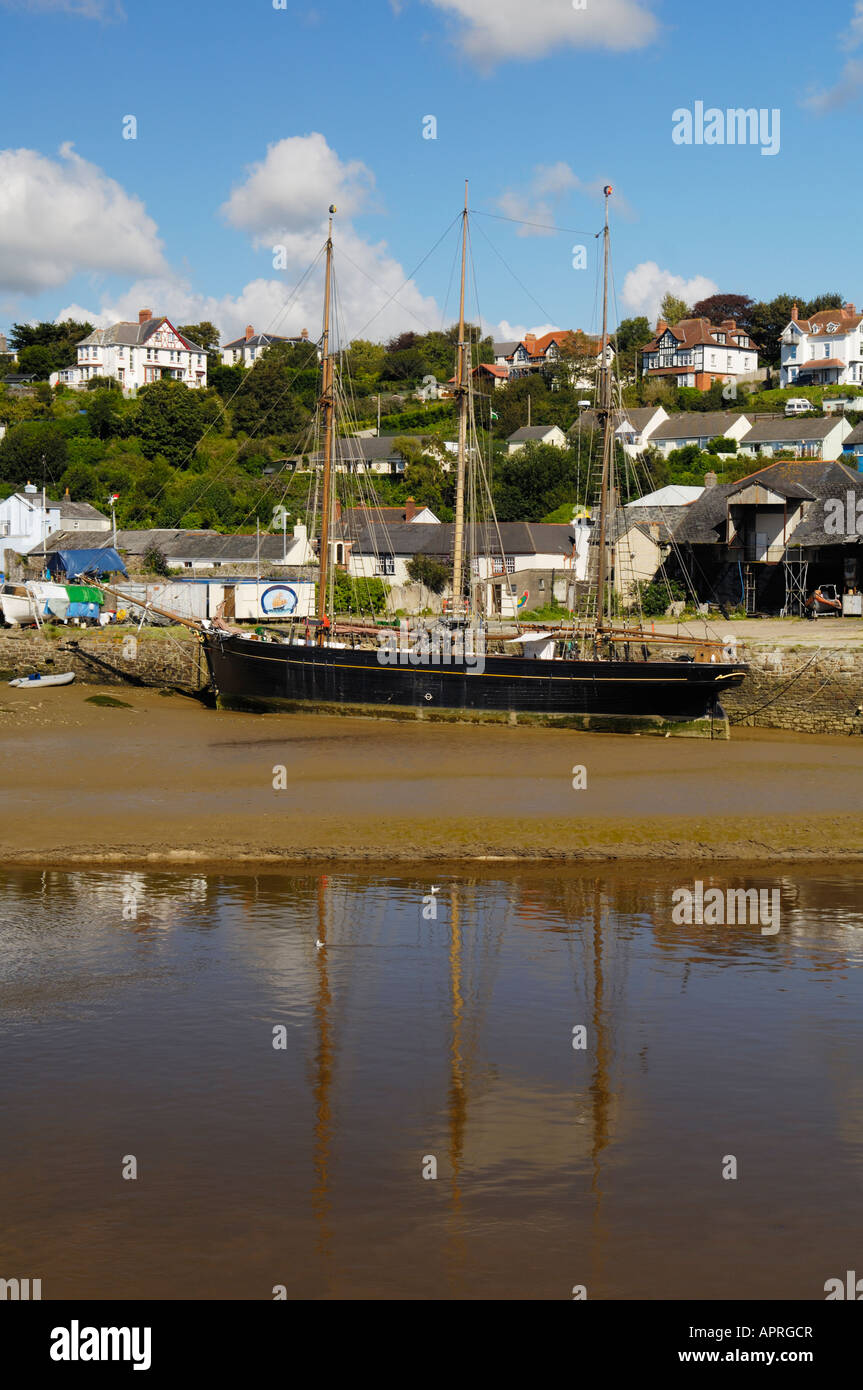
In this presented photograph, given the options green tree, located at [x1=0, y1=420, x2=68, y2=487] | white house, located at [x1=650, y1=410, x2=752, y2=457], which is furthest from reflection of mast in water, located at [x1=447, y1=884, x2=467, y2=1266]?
white house, located at [x1=650, y1=410, x2=752, y2=457]

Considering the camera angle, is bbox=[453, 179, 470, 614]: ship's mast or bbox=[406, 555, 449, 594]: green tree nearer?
bbox=[453, 179, 470, 614]: ship's mast

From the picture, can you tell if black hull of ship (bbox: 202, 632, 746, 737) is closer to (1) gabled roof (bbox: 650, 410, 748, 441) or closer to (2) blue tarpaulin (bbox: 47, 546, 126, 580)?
(2) blue tarpaulin (bbox: 47, 546, 126, 580)

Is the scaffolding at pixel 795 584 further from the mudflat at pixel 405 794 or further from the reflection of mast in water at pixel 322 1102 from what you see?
the reflection of mast in water at pixel 322 1102

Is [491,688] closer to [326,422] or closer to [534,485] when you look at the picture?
[326,422]

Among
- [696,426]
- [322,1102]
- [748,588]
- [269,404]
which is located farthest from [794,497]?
[269,404]

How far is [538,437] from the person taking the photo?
99.4 metres

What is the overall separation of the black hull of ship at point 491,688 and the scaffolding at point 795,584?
1676 cm

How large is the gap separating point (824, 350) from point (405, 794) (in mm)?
111875

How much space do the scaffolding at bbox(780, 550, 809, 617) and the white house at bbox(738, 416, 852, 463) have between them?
40269 millimetres

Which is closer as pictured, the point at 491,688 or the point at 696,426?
the point at 491,688

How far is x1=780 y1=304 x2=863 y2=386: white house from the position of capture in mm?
121681

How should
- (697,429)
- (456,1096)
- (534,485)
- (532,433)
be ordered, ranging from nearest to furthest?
(456,1096) → (534,485) → (532,433) → (697,429)

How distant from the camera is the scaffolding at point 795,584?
5056cm
